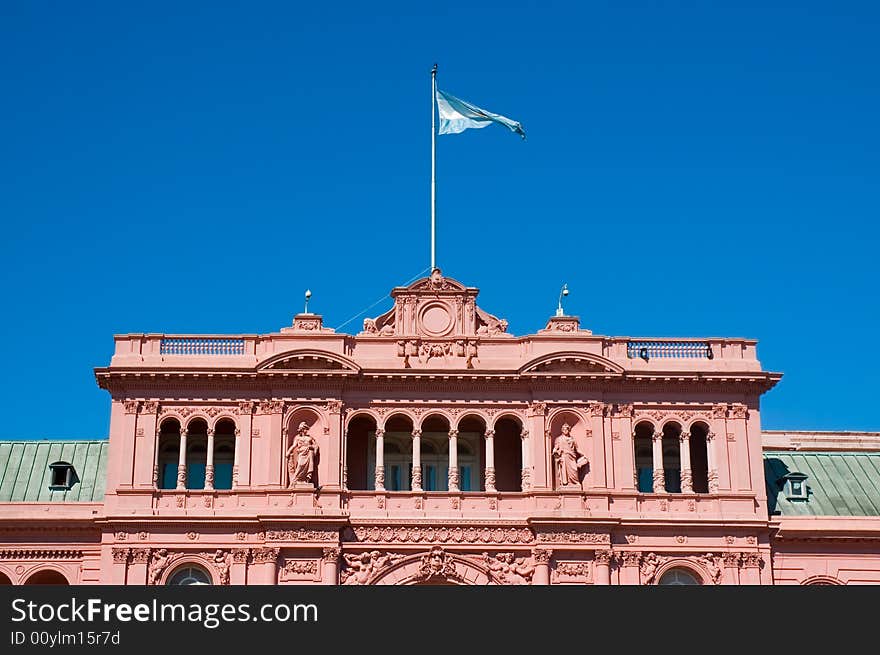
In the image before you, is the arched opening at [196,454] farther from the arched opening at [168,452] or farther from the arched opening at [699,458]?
the arched opening at [699,458]

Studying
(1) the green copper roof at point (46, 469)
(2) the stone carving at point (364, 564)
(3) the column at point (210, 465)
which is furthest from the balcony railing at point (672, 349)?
(1) the green copper roof at point (46, 469)

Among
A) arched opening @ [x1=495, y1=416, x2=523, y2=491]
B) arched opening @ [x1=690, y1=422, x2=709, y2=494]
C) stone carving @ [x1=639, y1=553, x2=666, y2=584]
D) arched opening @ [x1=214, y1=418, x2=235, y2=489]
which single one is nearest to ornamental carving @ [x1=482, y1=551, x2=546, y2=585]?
arched opening @ [x1=495, y1=416, x2=523, y2=491]

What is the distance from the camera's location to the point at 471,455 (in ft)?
238

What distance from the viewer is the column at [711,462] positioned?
70.4m

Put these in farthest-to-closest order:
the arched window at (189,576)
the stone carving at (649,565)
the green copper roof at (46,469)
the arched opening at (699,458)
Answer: the green copper roof at (46,469) < the arched opening at (699,458) < the stone carving at (649,565) < the arched window at (189,576)

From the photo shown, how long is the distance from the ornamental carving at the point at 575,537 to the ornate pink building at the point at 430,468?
9cm

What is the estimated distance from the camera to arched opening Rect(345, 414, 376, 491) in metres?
71.5

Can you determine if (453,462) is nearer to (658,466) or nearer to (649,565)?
(658,466)

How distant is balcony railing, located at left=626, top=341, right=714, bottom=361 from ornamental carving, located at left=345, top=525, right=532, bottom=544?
9754 millimetres

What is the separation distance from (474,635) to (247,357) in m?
26.5

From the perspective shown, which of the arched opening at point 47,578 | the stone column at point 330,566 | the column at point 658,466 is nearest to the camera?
the stone column at point 330,566

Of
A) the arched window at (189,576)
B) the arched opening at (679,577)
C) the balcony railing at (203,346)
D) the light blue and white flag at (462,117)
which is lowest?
the arched window at (189,576)

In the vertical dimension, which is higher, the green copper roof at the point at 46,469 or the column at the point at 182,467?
the green copper roof at the point at 46,469

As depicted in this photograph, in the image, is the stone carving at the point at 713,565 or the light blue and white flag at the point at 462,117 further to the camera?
the light blue and white flag at the point at 462,117
